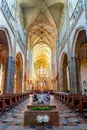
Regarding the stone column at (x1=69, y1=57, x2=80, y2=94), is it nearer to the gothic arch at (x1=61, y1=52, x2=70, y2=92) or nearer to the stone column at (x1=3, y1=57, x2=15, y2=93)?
the gothic arch at (x1=61, y1=52, x2=70, y2=92)

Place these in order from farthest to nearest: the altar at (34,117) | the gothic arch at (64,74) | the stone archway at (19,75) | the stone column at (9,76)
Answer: the stone archway at (19,75)
the gothic arch at (64,74)
the stone column at (9,76)
the altar at (34,117)

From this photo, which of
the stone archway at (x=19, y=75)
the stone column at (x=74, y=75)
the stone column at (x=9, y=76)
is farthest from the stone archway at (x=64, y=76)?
the stone column at (x=9, y=76)

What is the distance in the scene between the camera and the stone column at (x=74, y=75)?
12.2 metres

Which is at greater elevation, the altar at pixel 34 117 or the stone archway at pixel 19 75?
the stone archway at pixel 19 75

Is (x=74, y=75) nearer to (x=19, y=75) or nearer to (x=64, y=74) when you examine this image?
(x=64, y=74)

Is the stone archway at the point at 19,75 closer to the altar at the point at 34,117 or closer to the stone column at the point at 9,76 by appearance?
the stone column at the point at 9,76

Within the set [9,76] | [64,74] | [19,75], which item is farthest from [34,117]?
[64,74]

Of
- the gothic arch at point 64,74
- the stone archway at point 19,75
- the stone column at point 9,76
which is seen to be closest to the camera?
the stone column at point 9,76

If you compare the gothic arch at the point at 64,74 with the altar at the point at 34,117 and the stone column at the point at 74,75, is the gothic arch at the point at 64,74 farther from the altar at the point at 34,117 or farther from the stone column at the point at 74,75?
the altar at the point at 34,117

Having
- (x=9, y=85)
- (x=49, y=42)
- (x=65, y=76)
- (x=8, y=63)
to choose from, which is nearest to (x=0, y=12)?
(x=8, y=63)

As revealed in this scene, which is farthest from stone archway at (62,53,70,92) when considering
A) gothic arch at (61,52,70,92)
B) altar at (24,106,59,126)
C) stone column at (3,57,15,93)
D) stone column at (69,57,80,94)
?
altar at (24,106,59,126)

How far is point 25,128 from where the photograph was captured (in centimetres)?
415

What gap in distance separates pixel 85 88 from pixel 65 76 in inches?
161

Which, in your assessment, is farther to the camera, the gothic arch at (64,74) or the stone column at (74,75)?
the gothic arch at (64,74)
